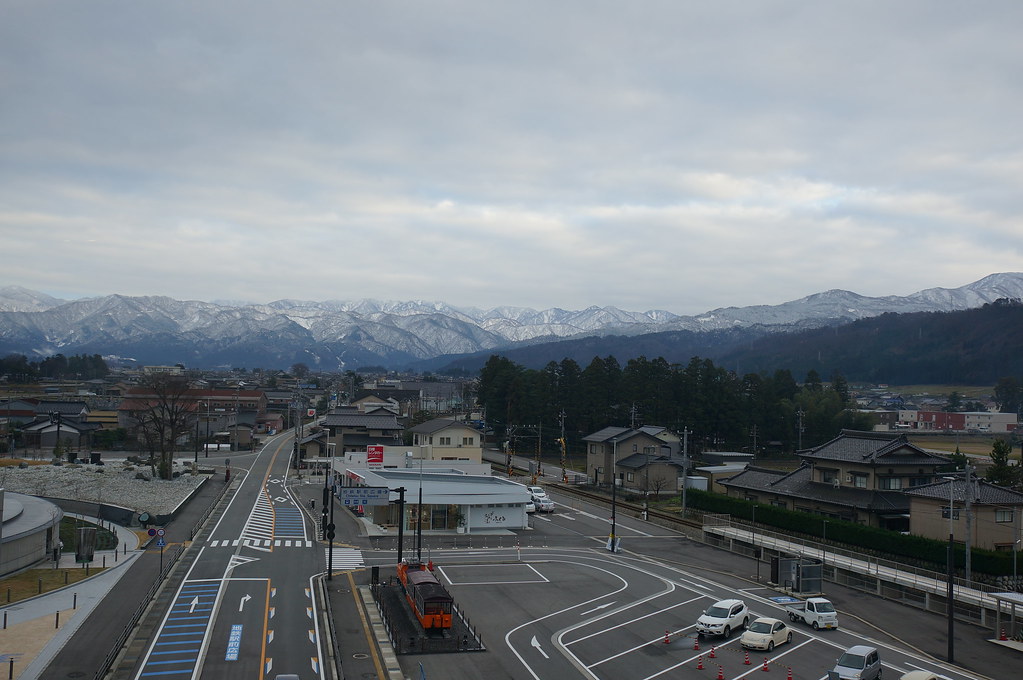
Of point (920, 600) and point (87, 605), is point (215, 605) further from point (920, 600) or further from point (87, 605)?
point (920, 600)

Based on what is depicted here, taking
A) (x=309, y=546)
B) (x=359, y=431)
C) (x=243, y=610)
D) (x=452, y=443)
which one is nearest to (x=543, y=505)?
(x=452, y=443)

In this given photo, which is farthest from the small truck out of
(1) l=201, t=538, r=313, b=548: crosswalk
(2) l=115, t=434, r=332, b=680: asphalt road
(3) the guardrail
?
(1) l=201, t=538, r=313, b=548: crosswalk

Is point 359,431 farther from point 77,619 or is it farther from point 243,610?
point 77,619

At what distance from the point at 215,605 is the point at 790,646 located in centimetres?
2132

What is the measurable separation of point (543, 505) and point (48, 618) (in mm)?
35949

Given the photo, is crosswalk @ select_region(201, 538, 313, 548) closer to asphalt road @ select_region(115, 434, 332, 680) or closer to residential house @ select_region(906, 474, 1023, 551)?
asphalt road @ select_region(115, 434, 332, 680)

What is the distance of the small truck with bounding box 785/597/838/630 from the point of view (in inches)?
1132

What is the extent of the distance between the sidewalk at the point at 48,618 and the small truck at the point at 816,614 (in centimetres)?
2595

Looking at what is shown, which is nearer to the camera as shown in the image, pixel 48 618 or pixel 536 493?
pixel 48 618

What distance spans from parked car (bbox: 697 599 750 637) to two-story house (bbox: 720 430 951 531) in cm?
1987

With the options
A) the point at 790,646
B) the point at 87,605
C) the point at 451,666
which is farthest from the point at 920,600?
the point at 87,605

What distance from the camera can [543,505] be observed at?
57219 millimetres

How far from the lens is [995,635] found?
28.6m

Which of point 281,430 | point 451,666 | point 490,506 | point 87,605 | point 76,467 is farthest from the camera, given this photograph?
point 281,430
